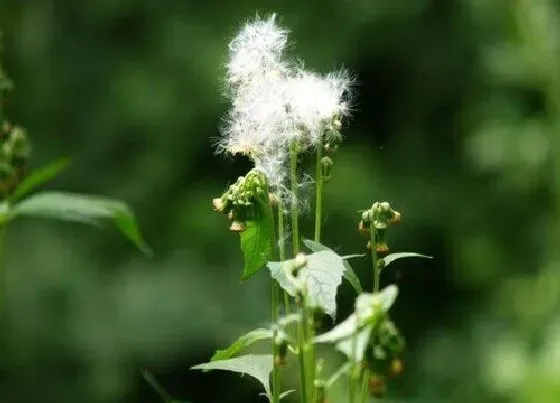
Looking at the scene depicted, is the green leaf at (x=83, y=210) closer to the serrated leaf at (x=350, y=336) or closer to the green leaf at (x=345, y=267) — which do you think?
the green leaf at (x=345, y=267)

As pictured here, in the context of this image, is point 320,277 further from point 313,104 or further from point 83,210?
point 83,210

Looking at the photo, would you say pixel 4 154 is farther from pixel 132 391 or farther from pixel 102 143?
pixel 102 143

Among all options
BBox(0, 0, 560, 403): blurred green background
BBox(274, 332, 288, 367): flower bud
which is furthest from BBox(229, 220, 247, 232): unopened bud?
BBox(0, 0, 560, 403): blurred green background

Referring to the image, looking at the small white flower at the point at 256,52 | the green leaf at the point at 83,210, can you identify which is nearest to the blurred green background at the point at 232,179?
the green leaf at the point at 83,210

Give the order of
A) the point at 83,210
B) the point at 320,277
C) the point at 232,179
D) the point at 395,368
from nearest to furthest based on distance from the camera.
A: 1. the point at 395,368
2. the point at 320,277
3. the point at 83,210
4. the point at 232,179

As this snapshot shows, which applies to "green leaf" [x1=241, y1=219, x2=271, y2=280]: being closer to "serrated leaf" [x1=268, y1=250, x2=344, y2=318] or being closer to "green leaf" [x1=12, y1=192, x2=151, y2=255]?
"serrated leaf" [x1=268, y1=250, x2=344, y2=318]

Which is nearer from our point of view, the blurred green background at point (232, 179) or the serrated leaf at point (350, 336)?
the serrated leaf at point (350, 336)

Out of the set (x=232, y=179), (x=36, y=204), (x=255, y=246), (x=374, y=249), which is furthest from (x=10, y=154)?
(x=232, y=179)

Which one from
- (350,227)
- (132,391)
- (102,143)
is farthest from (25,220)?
(350,227)
